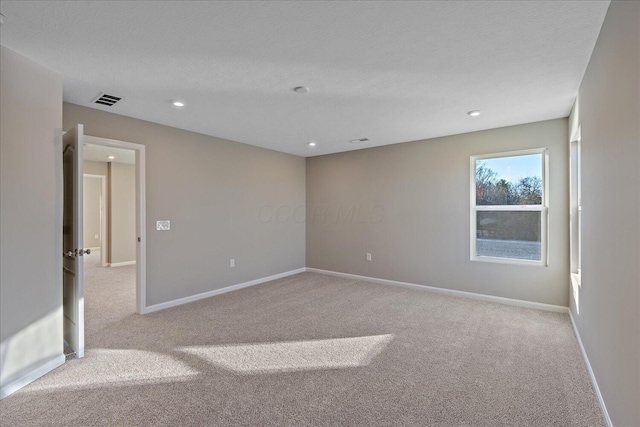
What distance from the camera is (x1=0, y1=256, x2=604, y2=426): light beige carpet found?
6.39 ft

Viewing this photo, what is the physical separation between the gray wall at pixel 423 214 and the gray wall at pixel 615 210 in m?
1.65

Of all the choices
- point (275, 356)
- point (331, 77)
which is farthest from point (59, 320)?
point (331, 77)

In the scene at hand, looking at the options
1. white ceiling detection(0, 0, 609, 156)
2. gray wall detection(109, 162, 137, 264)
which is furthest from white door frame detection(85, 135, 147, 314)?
gray wall detection(109, 162, 137, 264)

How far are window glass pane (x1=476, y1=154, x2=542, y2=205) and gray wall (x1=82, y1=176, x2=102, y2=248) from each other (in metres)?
9.75

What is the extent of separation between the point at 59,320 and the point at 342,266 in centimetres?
427

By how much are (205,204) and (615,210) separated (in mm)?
4403

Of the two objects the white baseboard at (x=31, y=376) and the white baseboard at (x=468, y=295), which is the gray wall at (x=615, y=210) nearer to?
the white baseboard at (x=468, y=295)

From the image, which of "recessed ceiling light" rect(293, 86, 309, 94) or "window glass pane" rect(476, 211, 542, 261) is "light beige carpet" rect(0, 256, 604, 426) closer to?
"window glass pane" rect(476, 211, 542, 261)

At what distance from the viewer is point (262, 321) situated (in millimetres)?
3564

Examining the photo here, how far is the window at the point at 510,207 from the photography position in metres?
4.04

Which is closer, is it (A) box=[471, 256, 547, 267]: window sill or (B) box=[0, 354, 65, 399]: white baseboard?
(B) box=[0, 354, 65, 399]: white baseboard

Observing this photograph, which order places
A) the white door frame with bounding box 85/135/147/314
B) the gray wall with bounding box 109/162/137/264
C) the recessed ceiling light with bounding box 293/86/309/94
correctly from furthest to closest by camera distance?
the gray wall with bounding box 109/162/137/264 < the white door frame with bounding box 85/135/147/314 < the recessed ceiling light with bounding box 293/86/309/94

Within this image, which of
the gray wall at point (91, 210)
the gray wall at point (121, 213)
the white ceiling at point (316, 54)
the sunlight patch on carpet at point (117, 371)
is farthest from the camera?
the gray wall at point (91, 210)

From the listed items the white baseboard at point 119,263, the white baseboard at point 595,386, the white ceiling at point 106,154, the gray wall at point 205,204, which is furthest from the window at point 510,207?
the white baseboard at point 119,263
